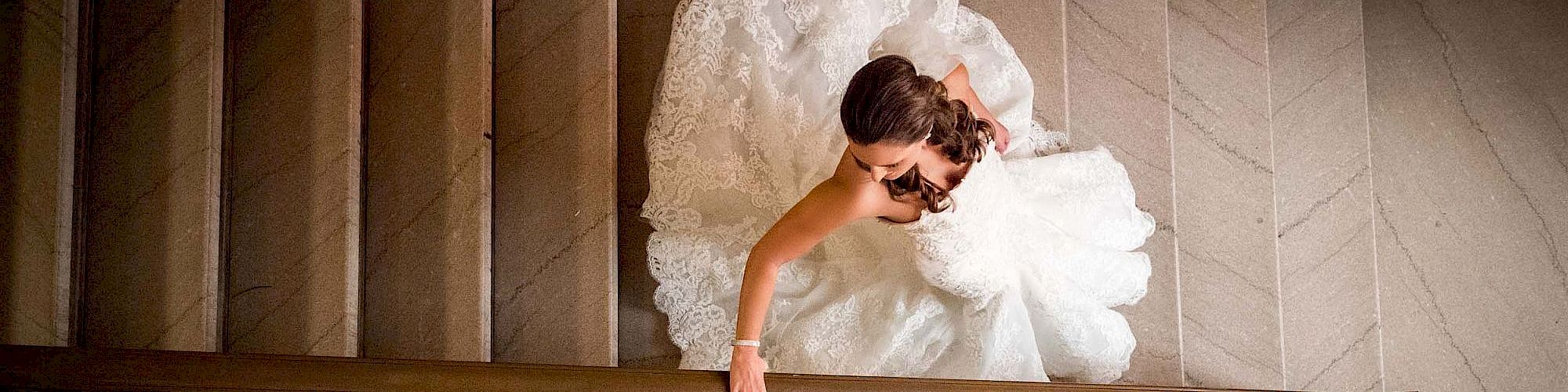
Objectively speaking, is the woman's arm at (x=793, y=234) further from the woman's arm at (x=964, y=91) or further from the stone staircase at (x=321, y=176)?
the stone staircase at (x=321, y=176)

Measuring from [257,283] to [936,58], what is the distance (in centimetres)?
213

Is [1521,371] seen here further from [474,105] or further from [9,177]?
[9,177]

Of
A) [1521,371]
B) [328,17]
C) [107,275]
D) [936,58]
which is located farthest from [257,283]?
[1521,371]

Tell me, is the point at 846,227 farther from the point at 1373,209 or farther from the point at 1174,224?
the point at 1373,209

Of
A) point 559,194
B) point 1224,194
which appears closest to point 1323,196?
point 1224,194

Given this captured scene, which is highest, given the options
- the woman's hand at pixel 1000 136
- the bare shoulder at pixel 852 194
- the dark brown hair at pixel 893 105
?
the dark brown hair at pixel 893 105

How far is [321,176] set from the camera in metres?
2.76

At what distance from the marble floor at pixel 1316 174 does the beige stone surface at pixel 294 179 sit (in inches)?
32.9

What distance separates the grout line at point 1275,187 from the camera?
304cm

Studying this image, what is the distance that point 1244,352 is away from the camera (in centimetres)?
304

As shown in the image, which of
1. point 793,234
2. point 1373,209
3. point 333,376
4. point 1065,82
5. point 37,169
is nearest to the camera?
point 333,376

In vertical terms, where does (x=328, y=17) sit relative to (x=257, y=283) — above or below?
above

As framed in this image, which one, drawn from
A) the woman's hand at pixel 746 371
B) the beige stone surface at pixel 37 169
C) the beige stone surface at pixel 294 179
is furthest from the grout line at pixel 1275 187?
the beige stone surface at pixel 37 169

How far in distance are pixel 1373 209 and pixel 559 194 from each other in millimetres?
2758
